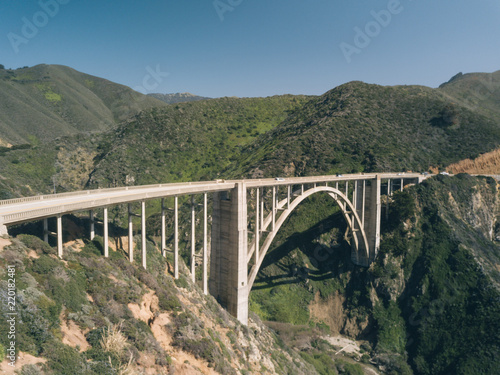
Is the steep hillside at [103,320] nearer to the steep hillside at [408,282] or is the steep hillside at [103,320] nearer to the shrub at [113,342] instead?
the shrub at [113,342]

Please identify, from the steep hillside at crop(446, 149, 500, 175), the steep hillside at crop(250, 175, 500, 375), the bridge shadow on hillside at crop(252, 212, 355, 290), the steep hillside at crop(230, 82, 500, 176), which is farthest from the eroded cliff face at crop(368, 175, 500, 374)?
the steep hillside at crop(230, 82, 500, 176)

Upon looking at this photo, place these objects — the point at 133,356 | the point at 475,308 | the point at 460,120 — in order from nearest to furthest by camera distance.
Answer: the point at 133,356, the point at 475,308, the point at 460,120

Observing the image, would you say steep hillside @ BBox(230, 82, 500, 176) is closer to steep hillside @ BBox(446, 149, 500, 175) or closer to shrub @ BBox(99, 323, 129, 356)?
steep hillside @ BBox(446, 149, 500, 175)

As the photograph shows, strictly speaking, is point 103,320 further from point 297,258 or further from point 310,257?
point 310,257

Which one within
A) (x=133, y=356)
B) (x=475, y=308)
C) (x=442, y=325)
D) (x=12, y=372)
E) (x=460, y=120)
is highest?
(x=460, y=120)

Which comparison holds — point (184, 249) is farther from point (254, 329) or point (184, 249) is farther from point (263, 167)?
point (263, 167)

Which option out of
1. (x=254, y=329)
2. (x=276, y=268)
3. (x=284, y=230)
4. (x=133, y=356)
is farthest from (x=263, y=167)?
(x=133, y=356)

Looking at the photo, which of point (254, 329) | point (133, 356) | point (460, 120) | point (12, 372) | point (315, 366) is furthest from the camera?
point (460, 120)

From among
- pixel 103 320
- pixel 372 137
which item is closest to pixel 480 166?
pixel 372 137
